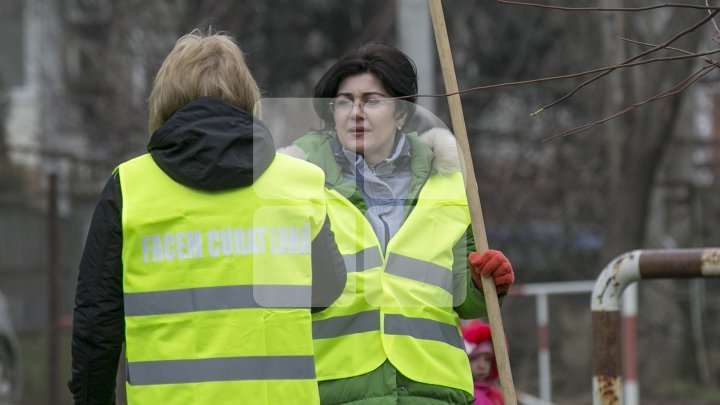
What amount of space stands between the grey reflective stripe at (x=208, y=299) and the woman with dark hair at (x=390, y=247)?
0.36 metres

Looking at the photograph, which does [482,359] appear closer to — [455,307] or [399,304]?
[455,307]

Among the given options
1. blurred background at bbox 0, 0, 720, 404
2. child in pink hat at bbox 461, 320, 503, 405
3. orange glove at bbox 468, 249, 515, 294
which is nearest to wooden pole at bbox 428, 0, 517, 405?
orange glove at bbox 468, 249, 515, 294

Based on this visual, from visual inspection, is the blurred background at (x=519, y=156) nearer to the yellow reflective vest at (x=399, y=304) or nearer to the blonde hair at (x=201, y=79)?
the yellow reflective vest at (x=399, y=304)

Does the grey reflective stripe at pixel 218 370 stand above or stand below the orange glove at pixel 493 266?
below

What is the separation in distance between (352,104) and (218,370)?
988mm

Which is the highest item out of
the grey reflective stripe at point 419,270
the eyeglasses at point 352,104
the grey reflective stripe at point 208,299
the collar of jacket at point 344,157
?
the eyeglasses at point 352,104

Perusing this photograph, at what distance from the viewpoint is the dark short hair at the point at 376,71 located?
3.75 meters

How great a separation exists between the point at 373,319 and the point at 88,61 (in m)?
9.42

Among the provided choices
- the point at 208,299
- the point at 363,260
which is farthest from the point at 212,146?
the point at 363,260

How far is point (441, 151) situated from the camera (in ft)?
12.0

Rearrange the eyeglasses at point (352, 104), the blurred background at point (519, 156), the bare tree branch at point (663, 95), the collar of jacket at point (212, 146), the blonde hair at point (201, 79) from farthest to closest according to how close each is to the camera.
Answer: the blurred background at point (519, 156), the eyeglasses at point (352, 104), the blonde hair at point (201, 79), the collar of jacket at point (212, 146), the bare tree branch at point (663, 95)

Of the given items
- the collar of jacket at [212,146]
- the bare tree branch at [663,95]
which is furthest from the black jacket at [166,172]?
the bare tree branch at [663,95]

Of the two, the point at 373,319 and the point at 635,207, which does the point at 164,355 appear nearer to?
the point at 373,319

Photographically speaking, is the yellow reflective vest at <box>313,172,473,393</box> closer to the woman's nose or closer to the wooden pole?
the wooden pole
